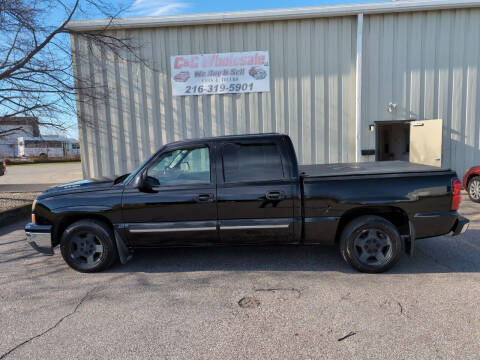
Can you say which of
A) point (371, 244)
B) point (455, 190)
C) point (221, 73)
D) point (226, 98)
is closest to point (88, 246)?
point (371, 244)

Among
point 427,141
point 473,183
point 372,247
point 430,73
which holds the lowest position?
point 372,247

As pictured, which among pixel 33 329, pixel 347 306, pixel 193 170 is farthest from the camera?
pixel 193 170

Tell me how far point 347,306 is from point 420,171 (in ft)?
6.48

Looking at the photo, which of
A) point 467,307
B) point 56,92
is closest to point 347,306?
point 467,307

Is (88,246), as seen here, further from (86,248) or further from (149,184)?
(149,184)

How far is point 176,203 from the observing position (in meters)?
3.89

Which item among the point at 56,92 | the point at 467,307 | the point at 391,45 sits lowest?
the point at 467,307

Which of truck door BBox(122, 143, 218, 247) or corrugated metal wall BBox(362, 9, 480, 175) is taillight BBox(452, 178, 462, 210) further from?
corrugated metal wall BBox(362, 9, 480, 175)

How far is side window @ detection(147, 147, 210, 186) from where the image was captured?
3975 millimetres

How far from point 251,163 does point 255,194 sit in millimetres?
422

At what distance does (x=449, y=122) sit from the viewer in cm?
978

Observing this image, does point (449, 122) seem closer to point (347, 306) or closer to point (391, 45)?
point (391, 45)

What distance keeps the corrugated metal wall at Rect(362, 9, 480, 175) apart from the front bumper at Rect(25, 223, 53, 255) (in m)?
9.25

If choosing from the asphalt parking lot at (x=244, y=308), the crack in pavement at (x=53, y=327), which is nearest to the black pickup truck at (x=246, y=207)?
the asphalt parking lot at (x=244, y=308)
